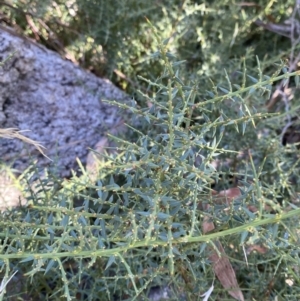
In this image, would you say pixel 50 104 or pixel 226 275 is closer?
pixel 226 275

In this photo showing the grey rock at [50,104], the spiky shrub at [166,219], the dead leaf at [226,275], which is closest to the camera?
Answer: the spiky shrub at [166,219]

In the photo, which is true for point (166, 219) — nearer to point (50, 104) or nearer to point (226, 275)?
point (226, 275)

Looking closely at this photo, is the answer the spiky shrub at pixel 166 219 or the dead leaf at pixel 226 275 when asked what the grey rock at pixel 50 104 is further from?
the dead leaf at pixel 226 275

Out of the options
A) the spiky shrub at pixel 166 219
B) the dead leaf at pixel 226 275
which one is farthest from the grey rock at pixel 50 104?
the dead leaf at pixel 226 275

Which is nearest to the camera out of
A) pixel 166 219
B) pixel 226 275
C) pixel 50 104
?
pixel 166 219

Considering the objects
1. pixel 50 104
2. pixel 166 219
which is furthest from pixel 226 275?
pixel 50 104

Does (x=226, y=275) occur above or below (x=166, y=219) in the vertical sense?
below

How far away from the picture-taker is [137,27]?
1.41 meters

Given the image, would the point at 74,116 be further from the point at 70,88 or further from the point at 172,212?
the point at 172,212

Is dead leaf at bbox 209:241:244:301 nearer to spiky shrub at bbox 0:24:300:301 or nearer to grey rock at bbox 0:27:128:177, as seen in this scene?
spiky shrub at bbox 0:24:300:301

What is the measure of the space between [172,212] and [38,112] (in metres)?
0.70

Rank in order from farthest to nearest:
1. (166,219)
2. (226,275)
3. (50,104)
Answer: (50,104)
(226,275)
(166,219)

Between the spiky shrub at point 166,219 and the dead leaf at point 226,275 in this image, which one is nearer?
the spiky shrub at point 166,219

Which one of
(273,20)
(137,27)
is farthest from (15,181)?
(273,20)
